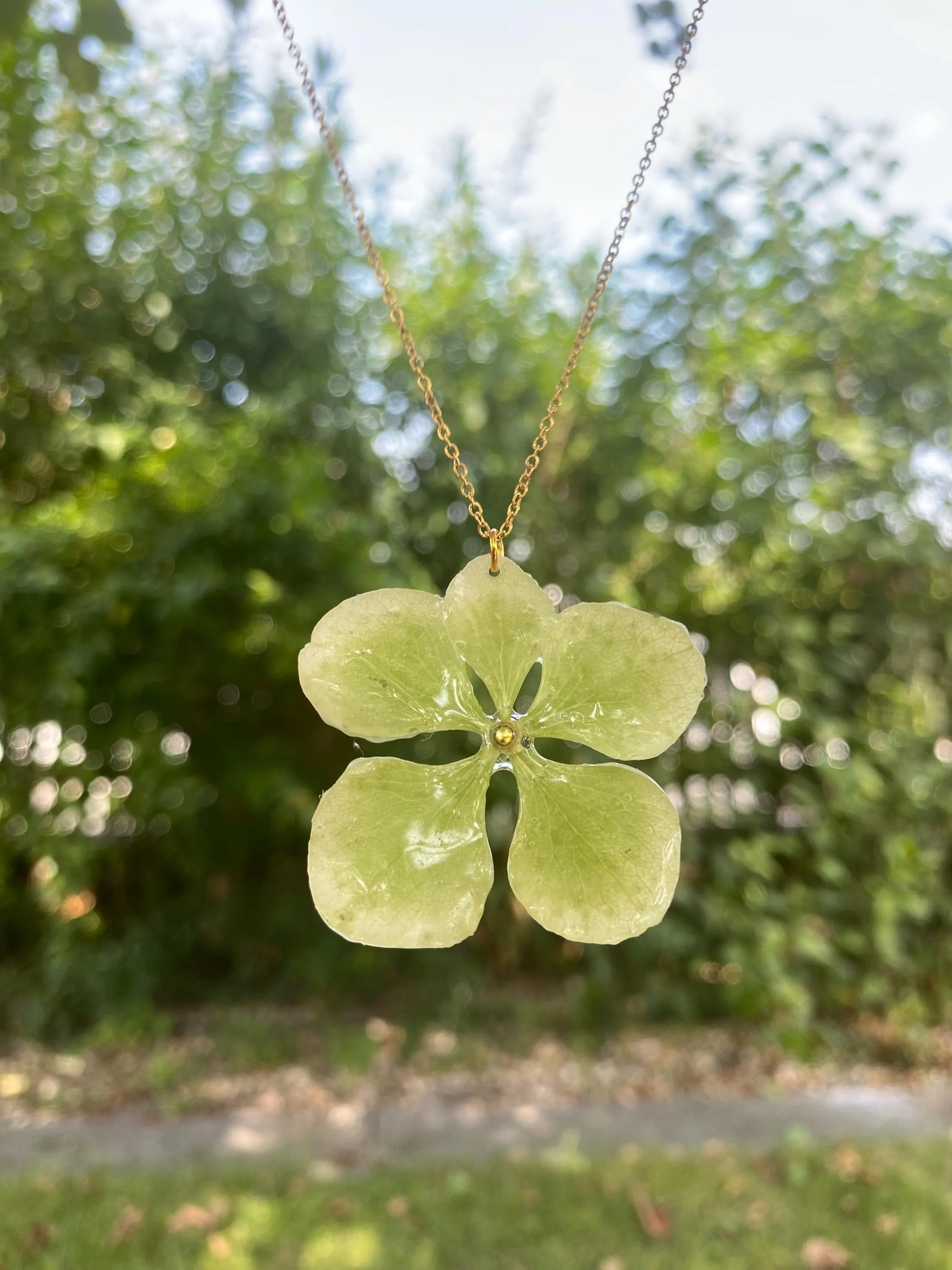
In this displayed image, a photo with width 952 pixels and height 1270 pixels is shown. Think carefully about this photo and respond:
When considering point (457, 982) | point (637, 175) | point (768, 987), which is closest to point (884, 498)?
point (768, 987)

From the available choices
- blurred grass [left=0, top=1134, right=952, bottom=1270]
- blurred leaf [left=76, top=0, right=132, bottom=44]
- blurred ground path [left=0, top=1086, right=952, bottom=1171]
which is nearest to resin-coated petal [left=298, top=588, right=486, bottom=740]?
blurred leaf [left=76, top=0, right=132, bottom=44]

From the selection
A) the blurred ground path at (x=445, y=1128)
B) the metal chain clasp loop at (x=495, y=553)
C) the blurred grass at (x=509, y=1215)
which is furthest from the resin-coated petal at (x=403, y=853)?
the blurred ground path at (x=445, y=1128)

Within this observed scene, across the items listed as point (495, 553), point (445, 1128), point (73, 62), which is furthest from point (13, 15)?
point (445, 1128)

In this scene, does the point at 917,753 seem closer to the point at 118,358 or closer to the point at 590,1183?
the point at 590,1183

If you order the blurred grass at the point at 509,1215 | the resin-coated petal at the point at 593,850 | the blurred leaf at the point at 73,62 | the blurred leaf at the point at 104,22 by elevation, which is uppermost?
the blurred leaf at the point at 104,22

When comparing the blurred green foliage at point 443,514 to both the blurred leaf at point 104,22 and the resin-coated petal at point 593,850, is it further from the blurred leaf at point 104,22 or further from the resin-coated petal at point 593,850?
the resin-coated petal at point 593,850

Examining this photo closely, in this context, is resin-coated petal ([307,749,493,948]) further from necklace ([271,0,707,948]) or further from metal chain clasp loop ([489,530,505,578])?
metal chain clasp loop ([489,530,505,578])

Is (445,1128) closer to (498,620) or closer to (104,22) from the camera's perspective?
(498,620)
